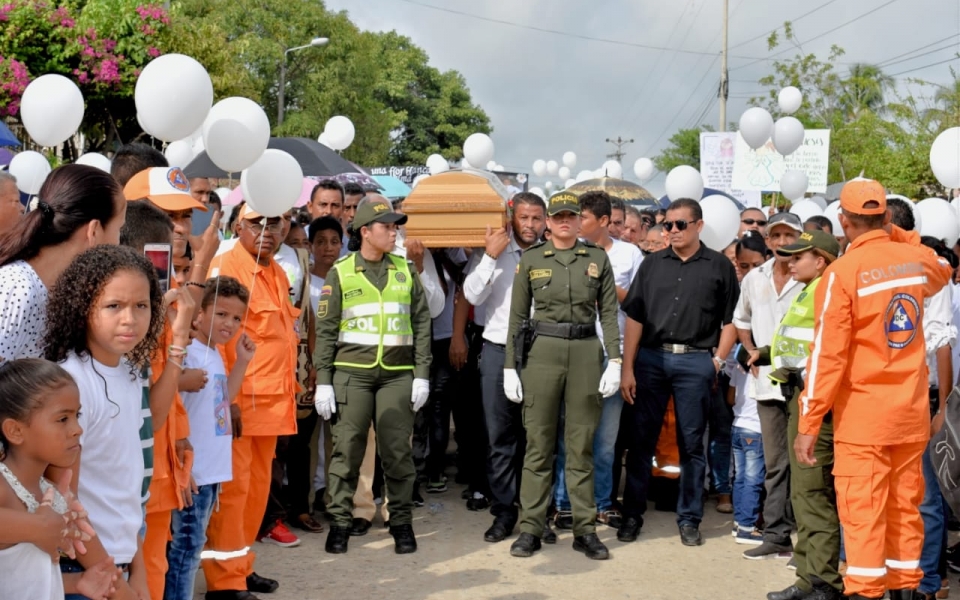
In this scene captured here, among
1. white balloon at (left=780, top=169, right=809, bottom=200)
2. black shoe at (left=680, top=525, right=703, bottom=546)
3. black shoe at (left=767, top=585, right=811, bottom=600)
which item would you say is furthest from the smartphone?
white balloon at (left=780, top=169, right=809, bottom=200)

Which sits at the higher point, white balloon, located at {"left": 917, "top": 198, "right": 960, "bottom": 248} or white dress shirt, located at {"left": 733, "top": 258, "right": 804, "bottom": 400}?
white balloon, located at {"left": 917, "top": 198, "right": 960, "bottom": 248}

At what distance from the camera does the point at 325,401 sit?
6.61 meters

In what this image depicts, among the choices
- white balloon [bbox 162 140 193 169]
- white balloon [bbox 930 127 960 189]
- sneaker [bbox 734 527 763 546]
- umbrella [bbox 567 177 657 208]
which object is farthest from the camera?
umbrella [bbox 567 177 657 208]

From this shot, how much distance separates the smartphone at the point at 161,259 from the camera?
390 cm

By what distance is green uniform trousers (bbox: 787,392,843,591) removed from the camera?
5.62 meters

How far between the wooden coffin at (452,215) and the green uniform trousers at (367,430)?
1.04 m

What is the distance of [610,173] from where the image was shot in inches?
677

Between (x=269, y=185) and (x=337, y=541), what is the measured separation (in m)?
2.43

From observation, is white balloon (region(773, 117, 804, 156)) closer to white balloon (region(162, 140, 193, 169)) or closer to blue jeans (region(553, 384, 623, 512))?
white balloon (region(162, 140, 193, 169))

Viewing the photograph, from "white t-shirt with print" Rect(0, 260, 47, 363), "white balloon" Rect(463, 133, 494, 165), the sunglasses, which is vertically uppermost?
"white balloon" Rect(463, 133, 494, 165)

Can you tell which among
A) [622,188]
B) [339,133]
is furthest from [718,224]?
[339,133]

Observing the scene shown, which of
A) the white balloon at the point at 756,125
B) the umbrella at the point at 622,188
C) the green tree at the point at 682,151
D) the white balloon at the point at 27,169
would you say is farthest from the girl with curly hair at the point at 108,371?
the green tree at the point at 682,151

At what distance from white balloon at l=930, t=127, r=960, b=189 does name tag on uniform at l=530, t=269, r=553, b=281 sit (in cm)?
373

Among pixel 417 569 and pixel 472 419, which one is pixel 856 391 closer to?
pixel 417 569
